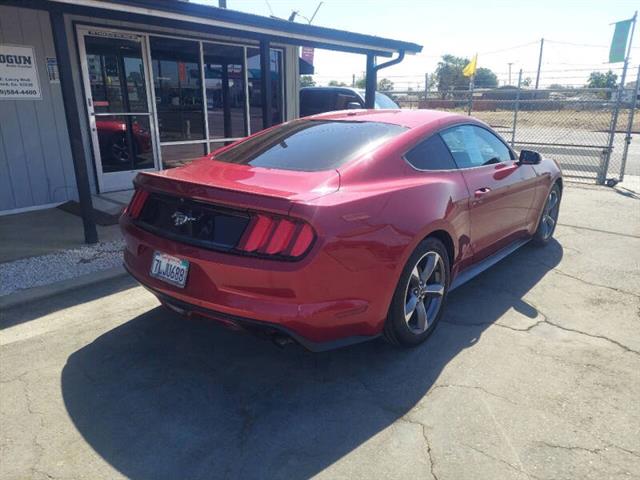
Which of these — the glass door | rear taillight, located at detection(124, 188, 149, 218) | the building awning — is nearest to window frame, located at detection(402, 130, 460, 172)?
rear taillight, located at detection(124, 188, 149, 218)

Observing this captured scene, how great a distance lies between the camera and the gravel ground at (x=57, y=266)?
14.0 ft

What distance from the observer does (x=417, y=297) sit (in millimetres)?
3172

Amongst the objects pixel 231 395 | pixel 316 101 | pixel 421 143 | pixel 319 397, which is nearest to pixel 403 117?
pixel 421 143

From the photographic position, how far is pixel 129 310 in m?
3.82

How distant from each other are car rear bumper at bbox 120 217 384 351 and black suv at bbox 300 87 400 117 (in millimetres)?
9107

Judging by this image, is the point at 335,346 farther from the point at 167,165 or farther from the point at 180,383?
the point at 167,165

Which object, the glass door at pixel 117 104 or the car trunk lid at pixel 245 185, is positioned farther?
the glass door at pixel 117 104

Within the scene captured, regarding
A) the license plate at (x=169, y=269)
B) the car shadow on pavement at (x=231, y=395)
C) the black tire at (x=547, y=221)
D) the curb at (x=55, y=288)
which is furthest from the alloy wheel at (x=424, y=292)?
the curb at (x=55, y=288)

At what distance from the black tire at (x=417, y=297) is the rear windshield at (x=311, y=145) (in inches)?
30.3

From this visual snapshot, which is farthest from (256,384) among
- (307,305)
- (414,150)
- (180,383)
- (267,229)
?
(414,150)

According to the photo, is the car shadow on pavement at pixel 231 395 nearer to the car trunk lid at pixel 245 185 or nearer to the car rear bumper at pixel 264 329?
the car rear bumper at pixel 264 329

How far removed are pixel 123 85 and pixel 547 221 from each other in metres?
6.27

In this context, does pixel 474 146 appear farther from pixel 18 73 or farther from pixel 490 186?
pixel 18 73

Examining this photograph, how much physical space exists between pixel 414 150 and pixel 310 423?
1887mm
